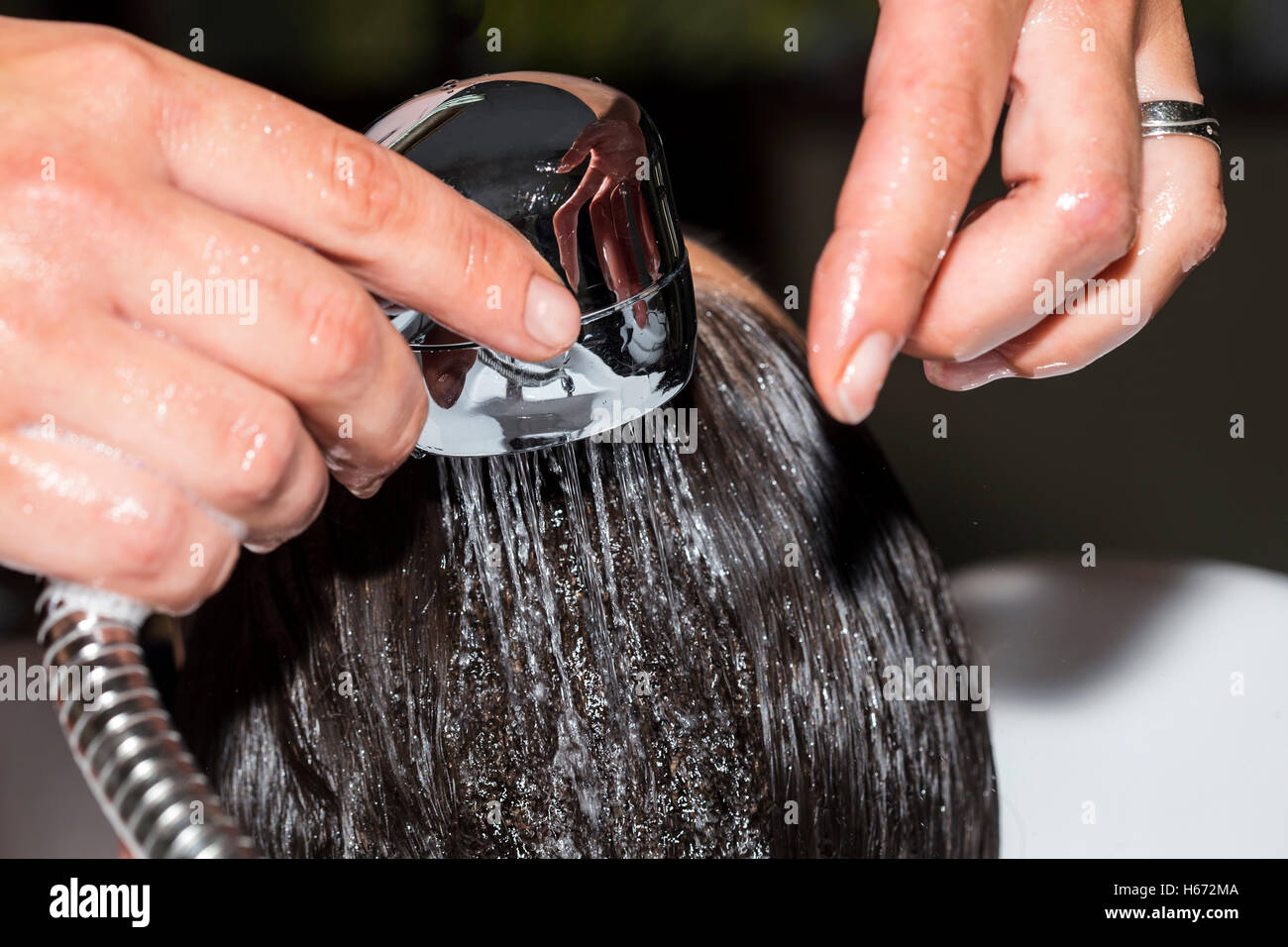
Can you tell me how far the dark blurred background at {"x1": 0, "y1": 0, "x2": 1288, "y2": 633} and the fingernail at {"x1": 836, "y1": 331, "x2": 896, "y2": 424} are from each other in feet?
2.63

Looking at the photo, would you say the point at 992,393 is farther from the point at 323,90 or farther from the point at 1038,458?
the point at 323,90

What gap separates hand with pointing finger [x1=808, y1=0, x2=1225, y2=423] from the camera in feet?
1.17

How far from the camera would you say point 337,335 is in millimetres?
314

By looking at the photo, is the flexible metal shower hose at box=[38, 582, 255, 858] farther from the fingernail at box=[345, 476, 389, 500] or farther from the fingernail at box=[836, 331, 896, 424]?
the fingernail at box=[836, 331, 896, 424]

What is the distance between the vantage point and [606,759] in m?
0.53

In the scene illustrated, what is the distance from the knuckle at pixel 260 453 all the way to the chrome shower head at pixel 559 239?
73mm

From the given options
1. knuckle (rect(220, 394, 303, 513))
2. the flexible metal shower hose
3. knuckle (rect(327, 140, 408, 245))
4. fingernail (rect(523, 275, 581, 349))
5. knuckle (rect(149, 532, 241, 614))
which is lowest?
the flexible metal shower hose

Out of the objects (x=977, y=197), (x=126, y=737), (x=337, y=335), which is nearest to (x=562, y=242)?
(x=337, y=335)

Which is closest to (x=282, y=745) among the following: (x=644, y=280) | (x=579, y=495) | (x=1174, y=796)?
(x=579, y=495)

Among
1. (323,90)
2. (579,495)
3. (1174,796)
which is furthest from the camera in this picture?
(323,90)

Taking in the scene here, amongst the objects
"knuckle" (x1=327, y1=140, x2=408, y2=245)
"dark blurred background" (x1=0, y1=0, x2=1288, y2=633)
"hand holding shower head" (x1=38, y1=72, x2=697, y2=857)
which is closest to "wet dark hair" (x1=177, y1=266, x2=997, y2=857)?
"hand holding shower head" (x1=38, y1=72, x2=697, y2=857)

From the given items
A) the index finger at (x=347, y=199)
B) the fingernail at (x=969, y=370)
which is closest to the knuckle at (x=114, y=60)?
the index finger at (x=347, y=199)

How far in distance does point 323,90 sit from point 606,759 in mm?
1098

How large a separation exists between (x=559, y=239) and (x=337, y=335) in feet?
0.33
